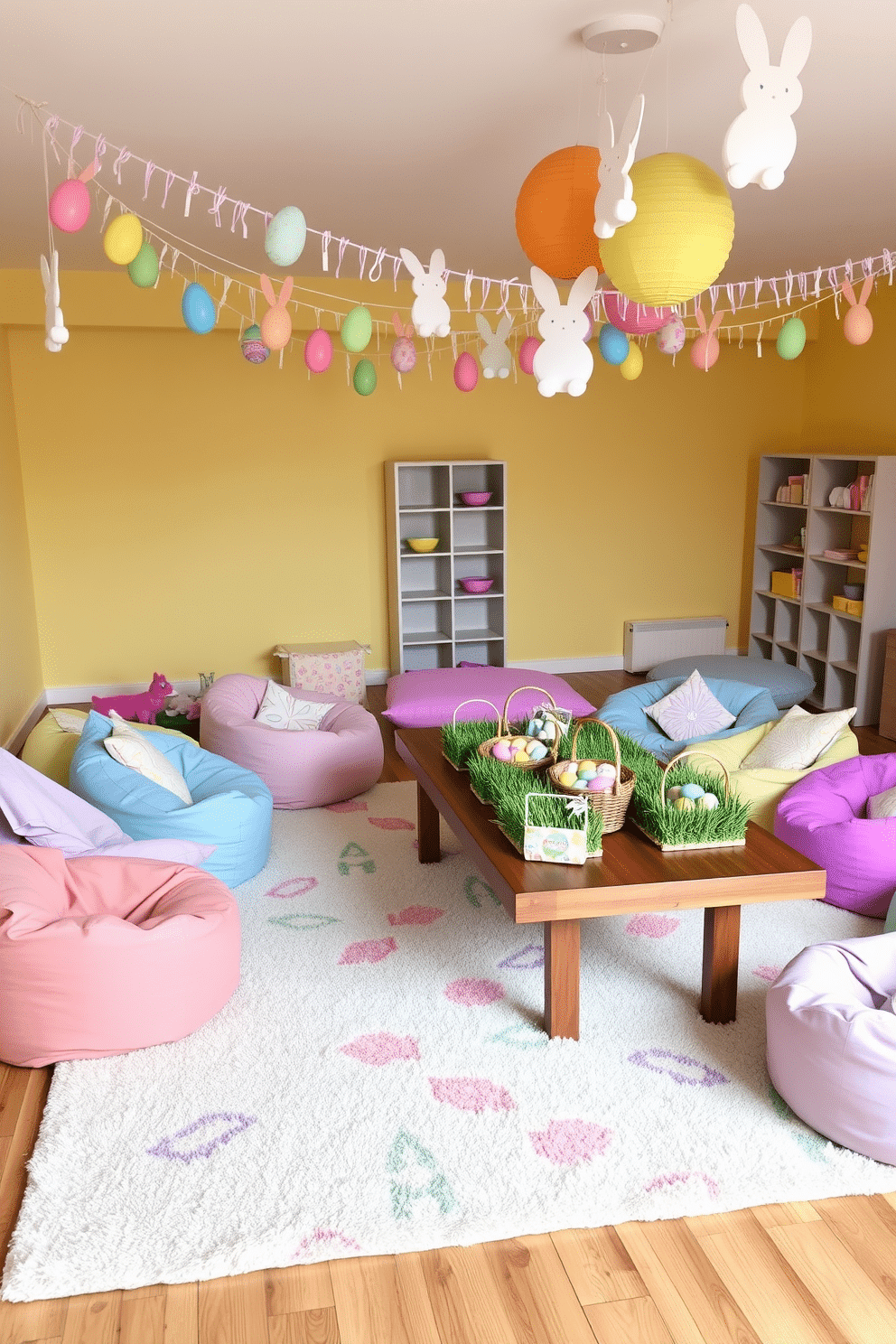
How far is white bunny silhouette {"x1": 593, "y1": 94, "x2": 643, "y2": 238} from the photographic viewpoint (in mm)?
2436

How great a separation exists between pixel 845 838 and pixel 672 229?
2077 mm

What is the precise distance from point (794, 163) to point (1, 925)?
3591 millimetres

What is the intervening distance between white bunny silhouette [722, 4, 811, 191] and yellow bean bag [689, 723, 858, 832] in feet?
6.94

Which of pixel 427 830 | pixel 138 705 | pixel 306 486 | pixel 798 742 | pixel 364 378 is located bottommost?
pixel 427 830

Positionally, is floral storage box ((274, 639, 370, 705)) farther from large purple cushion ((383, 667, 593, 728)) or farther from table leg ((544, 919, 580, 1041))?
table leg ((544, 919, 580, 1041))

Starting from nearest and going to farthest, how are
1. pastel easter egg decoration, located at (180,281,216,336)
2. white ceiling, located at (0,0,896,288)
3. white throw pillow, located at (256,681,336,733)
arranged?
1. white ceiling, located at (0,0,896,288)
2. pastel easter egg decoration, located at (180,281,216,336)
3. white throw pillow, located at (256,681,336,733)

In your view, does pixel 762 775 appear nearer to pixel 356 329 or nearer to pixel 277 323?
pixel 356 329

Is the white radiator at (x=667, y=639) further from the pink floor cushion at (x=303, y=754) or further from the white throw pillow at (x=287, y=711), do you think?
the pink floor cushion at (x=303, y=754)

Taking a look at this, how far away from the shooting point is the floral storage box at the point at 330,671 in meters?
6.57

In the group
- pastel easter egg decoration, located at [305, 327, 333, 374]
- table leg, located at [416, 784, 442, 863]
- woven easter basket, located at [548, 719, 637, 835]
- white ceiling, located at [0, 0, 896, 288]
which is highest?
white ceiling, located at [0, 0, 896, 288]

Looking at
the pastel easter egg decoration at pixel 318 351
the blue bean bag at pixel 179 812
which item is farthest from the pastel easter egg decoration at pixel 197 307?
the blue bean bag at pixel 179 812

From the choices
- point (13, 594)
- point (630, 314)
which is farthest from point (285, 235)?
point (13, 594)

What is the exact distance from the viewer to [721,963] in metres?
3.00

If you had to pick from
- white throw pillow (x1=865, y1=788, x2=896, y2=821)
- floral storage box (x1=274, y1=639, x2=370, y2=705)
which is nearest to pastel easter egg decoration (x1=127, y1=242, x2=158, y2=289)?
white throw pillow (x1=865, y1=788, x2=896, y2=821)
